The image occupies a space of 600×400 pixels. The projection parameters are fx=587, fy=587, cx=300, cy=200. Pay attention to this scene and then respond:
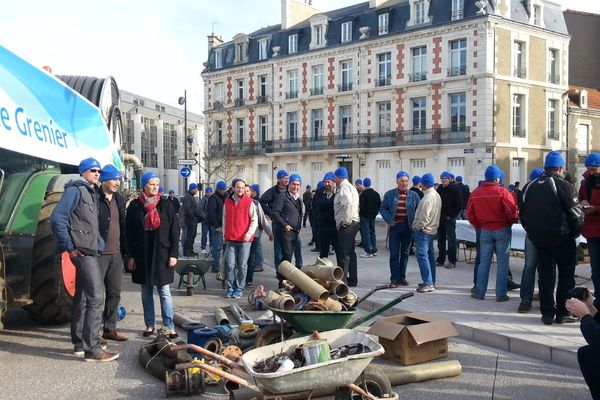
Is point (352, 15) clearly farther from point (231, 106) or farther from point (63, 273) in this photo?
point (63, 273)

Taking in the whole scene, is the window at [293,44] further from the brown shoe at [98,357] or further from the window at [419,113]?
the brown shoe at [98,357]

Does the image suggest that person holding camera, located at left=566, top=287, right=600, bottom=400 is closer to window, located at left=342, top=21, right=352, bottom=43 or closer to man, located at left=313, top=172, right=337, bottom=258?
man, located at left=313, top=172, right=337, bottom=258

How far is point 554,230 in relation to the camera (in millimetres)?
6926

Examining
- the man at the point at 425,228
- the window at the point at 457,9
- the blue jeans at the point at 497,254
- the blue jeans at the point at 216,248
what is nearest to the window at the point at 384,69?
the window at the point at 457,9

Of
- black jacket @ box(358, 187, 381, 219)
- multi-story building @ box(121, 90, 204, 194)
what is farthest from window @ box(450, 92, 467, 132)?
multi-story building @ box(121, 90, 204, 194)

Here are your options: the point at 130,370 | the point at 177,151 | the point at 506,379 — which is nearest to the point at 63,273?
the point at 130,370

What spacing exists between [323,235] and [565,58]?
3285 centimetres

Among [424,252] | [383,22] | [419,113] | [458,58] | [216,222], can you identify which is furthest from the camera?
[383,22]

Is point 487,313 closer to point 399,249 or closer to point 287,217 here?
point 399,249

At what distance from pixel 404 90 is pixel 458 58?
3.91 meters

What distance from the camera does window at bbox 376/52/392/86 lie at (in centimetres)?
3756

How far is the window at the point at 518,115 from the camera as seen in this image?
34938mm

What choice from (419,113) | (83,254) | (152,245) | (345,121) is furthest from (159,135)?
(83,254)

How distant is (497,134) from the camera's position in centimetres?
3388
